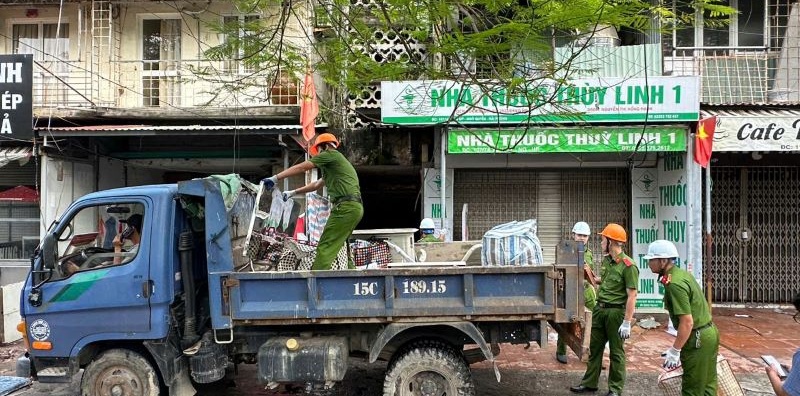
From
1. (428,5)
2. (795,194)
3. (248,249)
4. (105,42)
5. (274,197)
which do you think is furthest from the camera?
(105,42)

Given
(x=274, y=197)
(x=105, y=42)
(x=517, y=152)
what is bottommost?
(x=274, y=197)

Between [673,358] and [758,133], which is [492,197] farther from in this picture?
[673,358]

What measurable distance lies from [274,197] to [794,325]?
325 inches

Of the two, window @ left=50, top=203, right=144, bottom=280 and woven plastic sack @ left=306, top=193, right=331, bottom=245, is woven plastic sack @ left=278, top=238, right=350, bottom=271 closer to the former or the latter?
woven plastic sack @ left=306, top=193, right=331, bottom=245

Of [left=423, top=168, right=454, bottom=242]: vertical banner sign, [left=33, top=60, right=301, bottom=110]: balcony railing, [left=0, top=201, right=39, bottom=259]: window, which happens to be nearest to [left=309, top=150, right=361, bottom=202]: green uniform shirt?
[left=423, top=168, right=454, bottom=242]: vertical banner sign

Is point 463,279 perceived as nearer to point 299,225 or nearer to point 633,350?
point 299,225

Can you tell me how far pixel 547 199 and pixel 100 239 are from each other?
702cm

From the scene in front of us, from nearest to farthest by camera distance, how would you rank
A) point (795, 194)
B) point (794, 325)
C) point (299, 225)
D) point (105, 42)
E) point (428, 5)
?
point (428, 5) → point (299, 225) → point (794, 325) → point (795, 194) → point (105, 42)

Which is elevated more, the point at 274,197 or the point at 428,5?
the point at 428,5

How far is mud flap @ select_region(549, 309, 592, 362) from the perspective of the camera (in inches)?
173

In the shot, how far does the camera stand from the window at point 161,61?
10367mm

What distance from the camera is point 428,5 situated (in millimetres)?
3945

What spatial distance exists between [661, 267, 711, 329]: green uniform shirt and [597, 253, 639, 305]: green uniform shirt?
937 millimetres

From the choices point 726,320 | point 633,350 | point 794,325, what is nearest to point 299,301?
point 633,350
